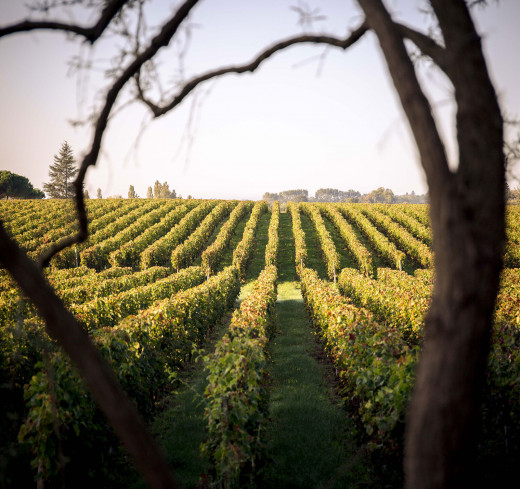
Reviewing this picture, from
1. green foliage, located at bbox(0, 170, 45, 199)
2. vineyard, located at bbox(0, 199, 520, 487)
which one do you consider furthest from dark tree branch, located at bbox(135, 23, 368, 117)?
green foliage, located at bbox(0, 170, 45, 199)

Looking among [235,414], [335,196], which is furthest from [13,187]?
[335,196]

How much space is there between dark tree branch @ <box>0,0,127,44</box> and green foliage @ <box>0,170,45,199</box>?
100 meters

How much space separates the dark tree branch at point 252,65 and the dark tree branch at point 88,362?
155cm

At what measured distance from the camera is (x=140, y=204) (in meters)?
53.9

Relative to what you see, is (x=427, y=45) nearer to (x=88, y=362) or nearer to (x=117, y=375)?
(x=88, y=362)

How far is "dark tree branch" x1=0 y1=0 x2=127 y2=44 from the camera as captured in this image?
2.41m

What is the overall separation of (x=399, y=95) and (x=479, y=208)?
0.66 meters

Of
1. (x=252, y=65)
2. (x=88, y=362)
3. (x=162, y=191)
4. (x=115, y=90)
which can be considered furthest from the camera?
(x=162, y=191)

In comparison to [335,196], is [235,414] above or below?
below

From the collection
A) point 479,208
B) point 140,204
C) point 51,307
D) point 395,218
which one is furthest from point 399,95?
point 140,204

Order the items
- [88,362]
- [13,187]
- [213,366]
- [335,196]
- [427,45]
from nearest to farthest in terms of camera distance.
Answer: [88,362]
[427,45]
[213,366]
[13,187]
[335,196]

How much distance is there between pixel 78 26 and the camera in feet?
8.30

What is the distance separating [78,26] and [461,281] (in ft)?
9.22

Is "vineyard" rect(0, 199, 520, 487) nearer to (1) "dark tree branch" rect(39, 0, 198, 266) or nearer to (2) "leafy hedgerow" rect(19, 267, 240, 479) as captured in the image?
(2) "leafy hedgerow" rect(19, 267, 240, 479)
